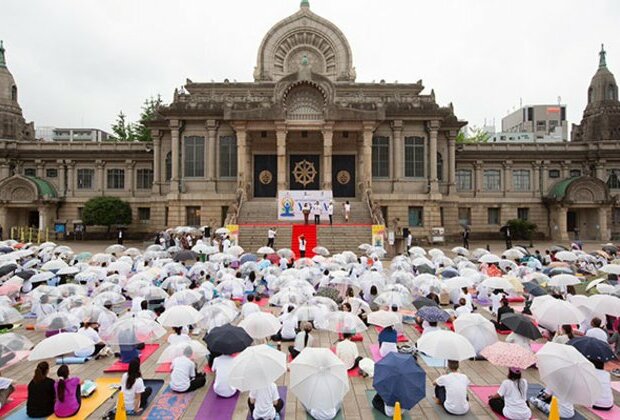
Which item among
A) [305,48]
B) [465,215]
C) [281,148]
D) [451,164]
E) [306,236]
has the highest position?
[305,48]

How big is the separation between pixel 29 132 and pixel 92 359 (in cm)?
5333

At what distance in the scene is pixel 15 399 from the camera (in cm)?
952

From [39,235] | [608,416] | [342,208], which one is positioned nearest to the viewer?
[608,416]

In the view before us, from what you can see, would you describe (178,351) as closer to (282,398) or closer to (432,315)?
(282,398)

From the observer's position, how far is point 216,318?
11.0m

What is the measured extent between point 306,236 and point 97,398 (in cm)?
2322

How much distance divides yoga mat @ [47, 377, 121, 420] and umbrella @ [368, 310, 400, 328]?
245 inches

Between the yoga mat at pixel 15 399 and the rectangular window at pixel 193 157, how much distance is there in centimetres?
3243

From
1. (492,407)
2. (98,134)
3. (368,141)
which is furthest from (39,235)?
(98,134)

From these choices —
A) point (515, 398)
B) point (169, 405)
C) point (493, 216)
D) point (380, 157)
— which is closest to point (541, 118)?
point (493, 216)

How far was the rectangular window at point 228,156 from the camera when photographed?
41375 mm

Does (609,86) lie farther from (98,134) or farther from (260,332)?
(98,134)

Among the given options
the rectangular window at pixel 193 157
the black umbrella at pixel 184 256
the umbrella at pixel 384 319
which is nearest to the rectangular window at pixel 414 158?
the rectangular window at pixel 193 157

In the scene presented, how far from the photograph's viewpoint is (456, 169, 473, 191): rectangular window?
1849 inches
